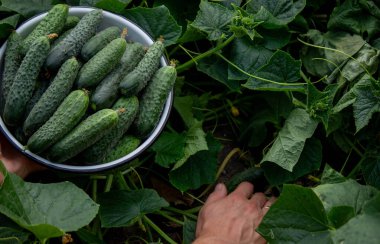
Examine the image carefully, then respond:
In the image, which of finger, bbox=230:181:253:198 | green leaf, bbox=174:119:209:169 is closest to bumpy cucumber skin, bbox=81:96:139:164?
green leaf, bbox=174:119:209:169

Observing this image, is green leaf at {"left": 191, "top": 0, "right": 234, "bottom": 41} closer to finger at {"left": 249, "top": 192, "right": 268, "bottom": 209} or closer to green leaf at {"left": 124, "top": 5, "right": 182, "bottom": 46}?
green leaf at {"left": 124, "top": 5, "right": 182, "bottom": 46}

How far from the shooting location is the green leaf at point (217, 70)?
85.2 inches

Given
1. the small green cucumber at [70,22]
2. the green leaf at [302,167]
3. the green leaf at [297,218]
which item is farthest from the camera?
the green leaf at [302,167]

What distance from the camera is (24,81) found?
176cm

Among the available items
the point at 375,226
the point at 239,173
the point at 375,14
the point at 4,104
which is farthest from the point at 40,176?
the point at 375,14

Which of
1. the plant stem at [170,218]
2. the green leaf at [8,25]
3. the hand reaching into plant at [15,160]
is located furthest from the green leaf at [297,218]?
the green leaf at [8,25]

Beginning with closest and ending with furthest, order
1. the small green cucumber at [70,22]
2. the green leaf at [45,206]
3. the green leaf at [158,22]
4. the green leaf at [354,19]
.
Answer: the green leaf at [45,206] < the small green cucumber at [70,22] < the green leaf at [158,22] < the green leaf at [354,19]

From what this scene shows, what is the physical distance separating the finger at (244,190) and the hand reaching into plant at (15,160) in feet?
2.33

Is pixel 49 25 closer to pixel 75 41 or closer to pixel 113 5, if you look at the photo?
pixel 75 41

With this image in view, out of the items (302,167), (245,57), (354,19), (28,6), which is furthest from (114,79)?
(354,19)

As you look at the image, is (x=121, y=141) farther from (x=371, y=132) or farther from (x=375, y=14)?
(x=375, y=14)

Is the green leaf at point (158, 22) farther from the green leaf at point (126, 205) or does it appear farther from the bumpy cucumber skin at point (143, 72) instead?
the green leaf at point (126, 205)

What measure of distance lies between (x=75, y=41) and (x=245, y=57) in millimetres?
602

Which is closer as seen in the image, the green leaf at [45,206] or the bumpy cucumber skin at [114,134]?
the green leaf at [45,206]
